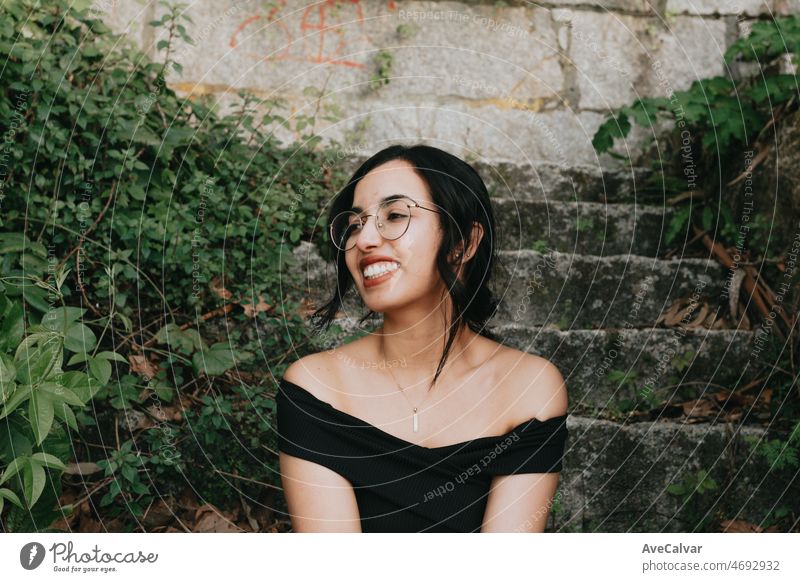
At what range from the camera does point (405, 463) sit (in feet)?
4.73

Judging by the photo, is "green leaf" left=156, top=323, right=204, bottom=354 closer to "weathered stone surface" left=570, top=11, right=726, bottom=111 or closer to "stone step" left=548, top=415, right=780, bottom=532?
"stone step" left=548, top=415, right=780, bottom=532

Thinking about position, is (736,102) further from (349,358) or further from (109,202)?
(109,202)

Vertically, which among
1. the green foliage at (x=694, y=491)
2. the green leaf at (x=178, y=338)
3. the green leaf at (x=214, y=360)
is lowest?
the green foliage at (x=694, y=491)

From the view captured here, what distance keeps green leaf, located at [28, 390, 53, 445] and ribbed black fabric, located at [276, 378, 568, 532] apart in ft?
1.34

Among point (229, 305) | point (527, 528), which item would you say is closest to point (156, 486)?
point (229, 305)

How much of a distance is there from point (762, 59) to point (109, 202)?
2115mm

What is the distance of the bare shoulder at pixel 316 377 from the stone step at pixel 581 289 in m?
0.75

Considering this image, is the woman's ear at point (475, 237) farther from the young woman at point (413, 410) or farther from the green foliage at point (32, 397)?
the green foliage at point (32, 397)

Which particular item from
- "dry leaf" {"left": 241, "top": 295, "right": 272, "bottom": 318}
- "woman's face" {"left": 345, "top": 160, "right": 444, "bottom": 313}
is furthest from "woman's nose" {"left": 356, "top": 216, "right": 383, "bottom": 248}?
"dry leaf" {"left": 241, "top": 295, "right": 272, "bottom": 318}

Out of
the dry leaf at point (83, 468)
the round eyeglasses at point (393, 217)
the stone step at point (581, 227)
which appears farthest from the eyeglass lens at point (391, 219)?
the stone step at point (581, 227)

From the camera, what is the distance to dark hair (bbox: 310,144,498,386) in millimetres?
1423

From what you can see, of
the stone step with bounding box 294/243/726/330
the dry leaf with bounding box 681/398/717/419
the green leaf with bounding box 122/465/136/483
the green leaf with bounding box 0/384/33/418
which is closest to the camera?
the green leaf with bounding box 0/384/33/418

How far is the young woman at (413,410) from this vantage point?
4.62ft

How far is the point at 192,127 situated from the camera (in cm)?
215
